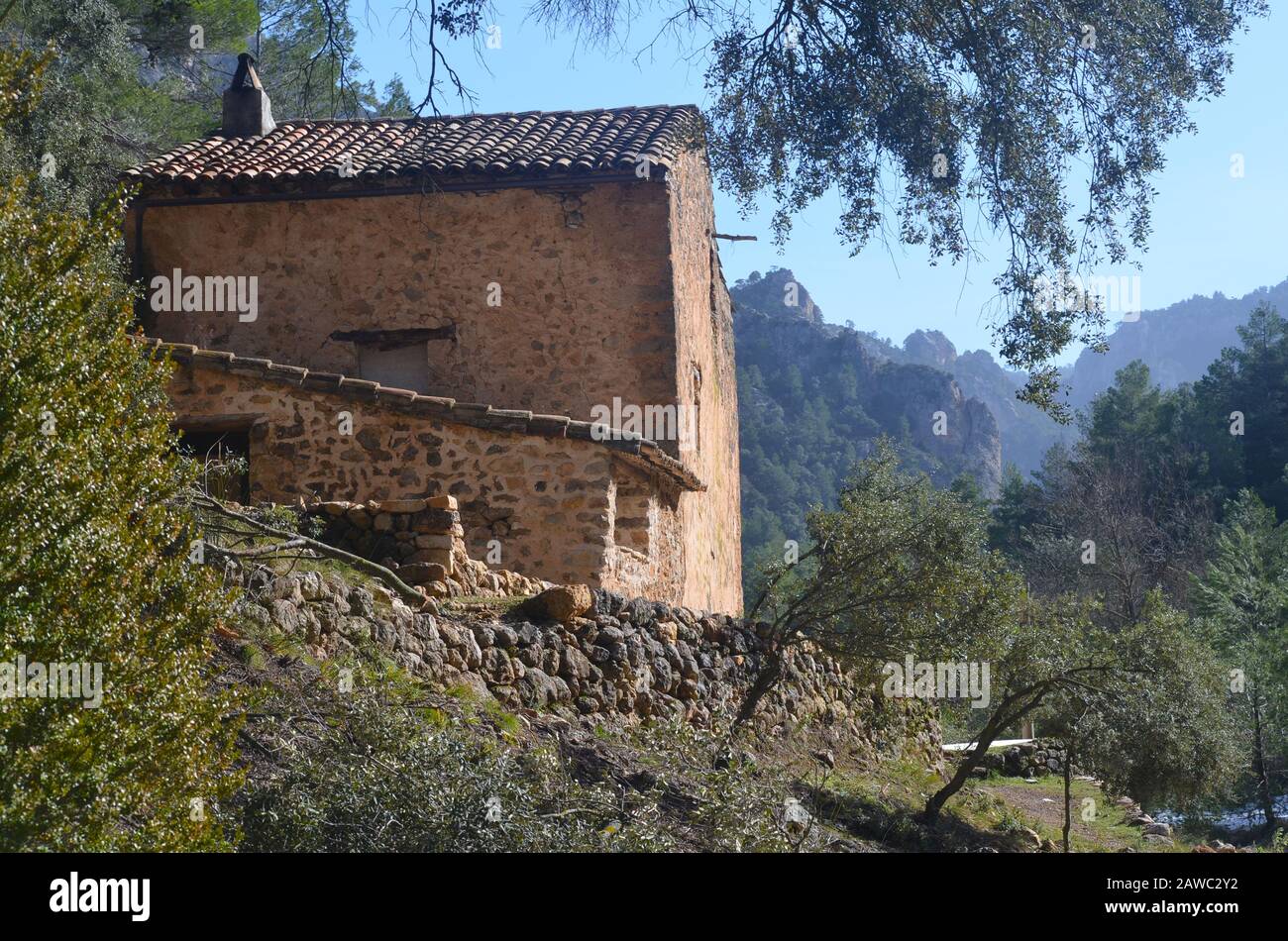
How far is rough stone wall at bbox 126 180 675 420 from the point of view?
48.9 feet

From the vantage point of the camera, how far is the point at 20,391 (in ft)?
14.6

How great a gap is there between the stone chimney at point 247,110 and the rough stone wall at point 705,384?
5.95 metres

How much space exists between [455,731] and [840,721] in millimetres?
7311

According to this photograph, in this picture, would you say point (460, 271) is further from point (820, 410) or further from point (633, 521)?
point (820, 410)

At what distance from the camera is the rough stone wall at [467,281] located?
1491cm

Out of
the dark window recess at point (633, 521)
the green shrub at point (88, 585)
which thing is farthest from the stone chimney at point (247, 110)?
the green shrub at point (88, 585)

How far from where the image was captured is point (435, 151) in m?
15.5

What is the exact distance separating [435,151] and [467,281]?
169 cm

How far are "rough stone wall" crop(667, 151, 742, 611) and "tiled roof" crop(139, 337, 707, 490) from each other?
325cm

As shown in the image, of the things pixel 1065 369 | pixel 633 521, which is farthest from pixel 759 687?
pixel 1065 369

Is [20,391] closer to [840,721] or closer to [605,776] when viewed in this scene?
[605,776]

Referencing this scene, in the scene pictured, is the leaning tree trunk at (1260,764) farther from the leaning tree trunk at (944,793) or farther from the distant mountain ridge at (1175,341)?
the distant mountain ridge at (1175,341)

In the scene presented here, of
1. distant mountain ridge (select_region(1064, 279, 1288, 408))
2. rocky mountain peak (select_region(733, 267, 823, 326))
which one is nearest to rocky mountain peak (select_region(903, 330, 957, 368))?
distant mountain ridge (select_region(1064, 279, 1288, 408))
